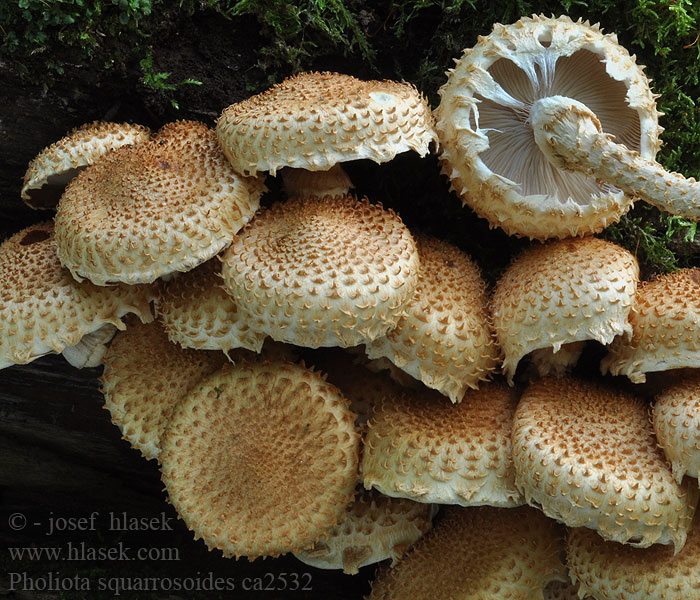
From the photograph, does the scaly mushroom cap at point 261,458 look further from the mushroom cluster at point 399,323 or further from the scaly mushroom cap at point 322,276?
the scaly mushroom cap at point 322,276

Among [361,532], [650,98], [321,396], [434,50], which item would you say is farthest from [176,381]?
[650,98]

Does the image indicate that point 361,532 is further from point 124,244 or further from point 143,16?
point 143,16

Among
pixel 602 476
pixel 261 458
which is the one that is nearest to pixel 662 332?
pixel 602 476

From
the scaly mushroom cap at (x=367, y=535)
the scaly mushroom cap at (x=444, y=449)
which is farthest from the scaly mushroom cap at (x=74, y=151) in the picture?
the scaly mushroom cap at (x=367, y=535)

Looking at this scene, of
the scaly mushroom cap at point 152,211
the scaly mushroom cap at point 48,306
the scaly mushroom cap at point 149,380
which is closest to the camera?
the scaly mushroom cap at point 152,211

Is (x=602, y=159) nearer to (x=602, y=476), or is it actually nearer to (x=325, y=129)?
(x=325, y=129)

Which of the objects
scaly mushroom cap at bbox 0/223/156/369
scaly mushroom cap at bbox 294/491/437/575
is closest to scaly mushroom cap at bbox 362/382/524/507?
scaly mushroom cap at bbox 294/491/437/575
